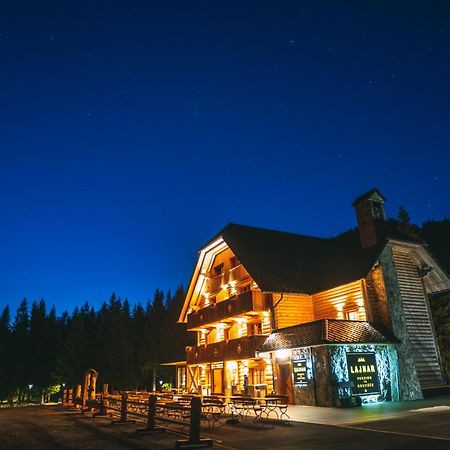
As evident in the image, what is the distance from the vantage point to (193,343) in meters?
42.1

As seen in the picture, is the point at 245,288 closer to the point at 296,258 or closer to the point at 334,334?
the point at 296,258

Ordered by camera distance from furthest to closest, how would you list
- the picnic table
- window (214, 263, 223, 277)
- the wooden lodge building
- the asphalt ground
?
window (214, 263, 223, 277), the wooden lodge building, the picnic table, the asphalt ground

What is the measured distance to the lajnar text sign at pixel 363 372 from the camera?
18922mm

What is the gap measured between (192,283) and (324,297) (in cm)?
1239

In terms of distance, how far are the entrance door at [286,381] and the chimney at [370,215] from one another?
862 centimetres

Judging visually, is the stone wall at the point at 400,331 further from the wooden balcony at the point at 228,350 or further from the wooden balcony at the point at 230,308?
the wooden balcony at the point at 228,350

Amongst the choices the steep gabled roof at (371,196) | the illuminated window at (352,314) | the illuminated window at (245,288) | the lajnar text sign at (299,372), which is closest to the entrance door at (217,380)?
the illuminated window at (245,288)

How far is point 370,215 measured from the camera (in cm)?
2466

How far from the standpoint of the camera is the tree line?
57.2 meters

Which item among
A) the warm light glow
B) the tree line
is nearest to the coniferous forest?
the tree line

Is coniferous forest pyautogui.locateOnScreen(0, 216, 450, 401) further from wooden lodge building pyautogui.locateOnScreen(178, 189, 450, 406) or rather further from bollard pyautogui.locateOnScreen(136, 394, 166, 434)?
bollard pyautogui.locateOnScreen(136, 394, 166, 434)

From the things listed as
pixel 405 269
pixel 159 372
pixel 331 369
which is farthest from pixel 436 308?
pixel 159 372

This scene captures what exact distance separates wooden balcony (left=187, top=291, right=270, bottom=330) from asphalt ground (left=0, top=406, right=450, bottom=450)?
11.1 meters

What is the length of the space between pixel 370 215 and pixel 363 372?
954cm
